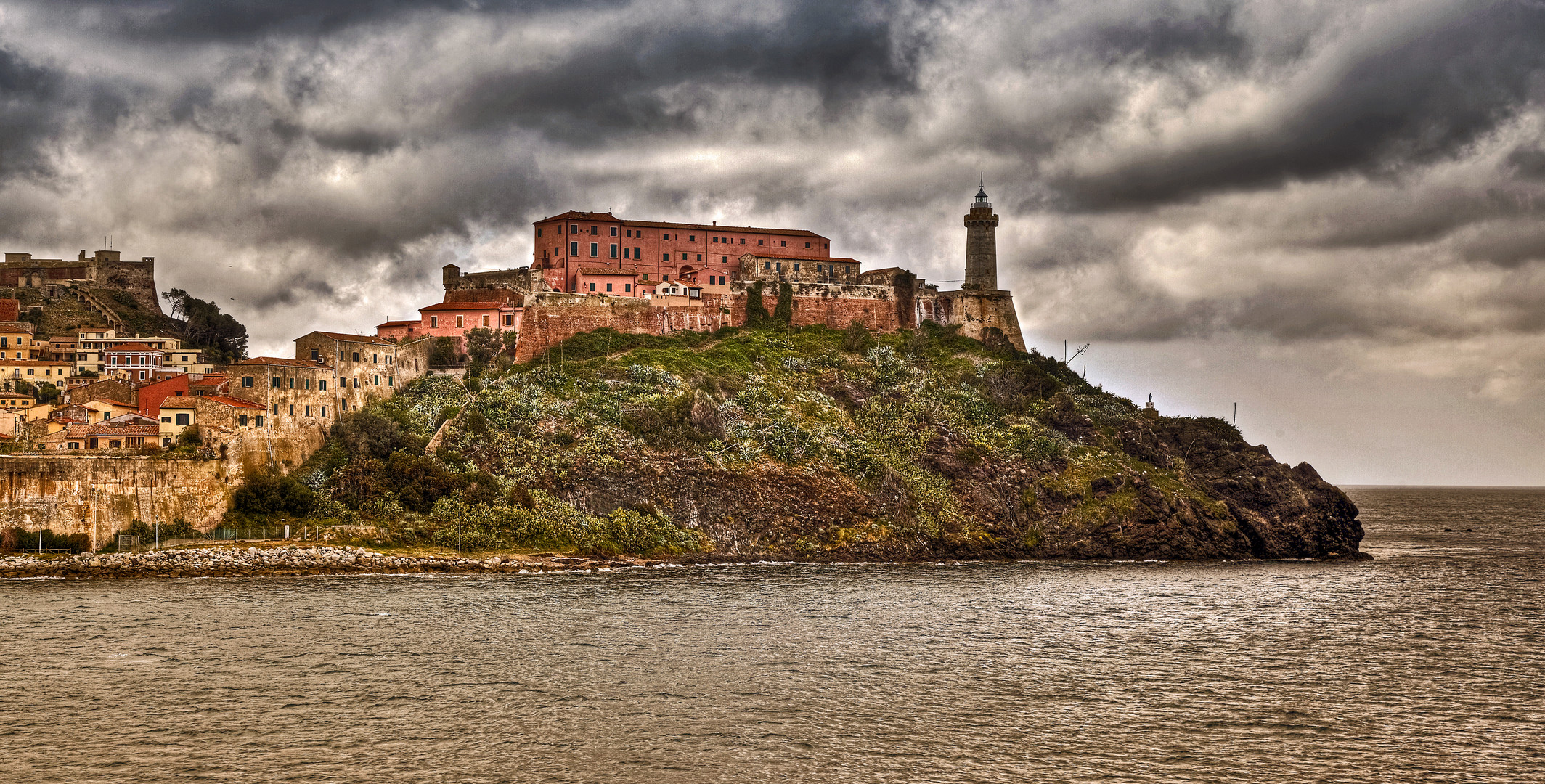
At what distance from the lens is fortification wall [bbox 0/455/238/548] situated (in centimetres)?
5356

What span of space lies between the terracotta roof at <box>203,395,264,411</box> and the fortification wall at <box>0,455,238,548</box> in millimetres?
3036

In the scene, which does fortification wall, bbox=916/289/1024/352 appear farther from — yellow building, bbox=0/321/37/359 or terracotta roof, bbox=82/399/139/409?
yellow building, bbox=0/321/37/359

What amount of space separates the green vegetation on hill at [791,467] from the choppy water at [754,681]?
283 inches

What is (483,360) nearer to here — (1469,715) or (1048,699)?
(1048,699)

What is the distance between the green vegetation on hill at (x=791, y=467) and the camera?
6116 centimetres

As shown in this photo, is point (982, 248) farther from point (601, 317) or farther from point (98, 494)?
point (98, 494)

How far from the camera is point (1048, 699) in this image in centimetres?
3312

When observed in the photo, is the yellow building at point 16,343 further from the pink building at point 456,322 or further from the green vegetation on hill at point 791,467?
the green vegetation on hill at point 791,467

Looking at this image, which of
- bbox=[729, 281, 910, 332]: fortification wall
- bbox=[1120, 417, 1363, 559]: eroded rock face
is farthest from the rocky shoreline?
bbox=[1120, 417, 1363, 559]: eroded rock face

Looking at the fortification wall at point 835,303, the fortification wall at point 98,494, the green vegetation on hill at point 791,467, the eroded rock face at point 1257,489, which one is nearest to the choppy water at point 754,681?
the fortification wall at point 98,494

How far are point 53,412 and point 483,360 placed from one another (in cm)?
2379

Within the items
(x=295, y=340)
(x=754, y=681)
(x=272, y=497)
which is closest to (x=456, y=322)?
(x=295, y=340)

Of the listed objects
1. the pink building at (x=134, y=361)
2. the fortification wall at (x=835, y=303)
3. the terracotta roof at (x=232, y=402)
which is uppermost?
the fortification wall at (x=835, y=303)

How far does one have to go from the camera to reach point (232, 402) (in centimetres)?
5806
